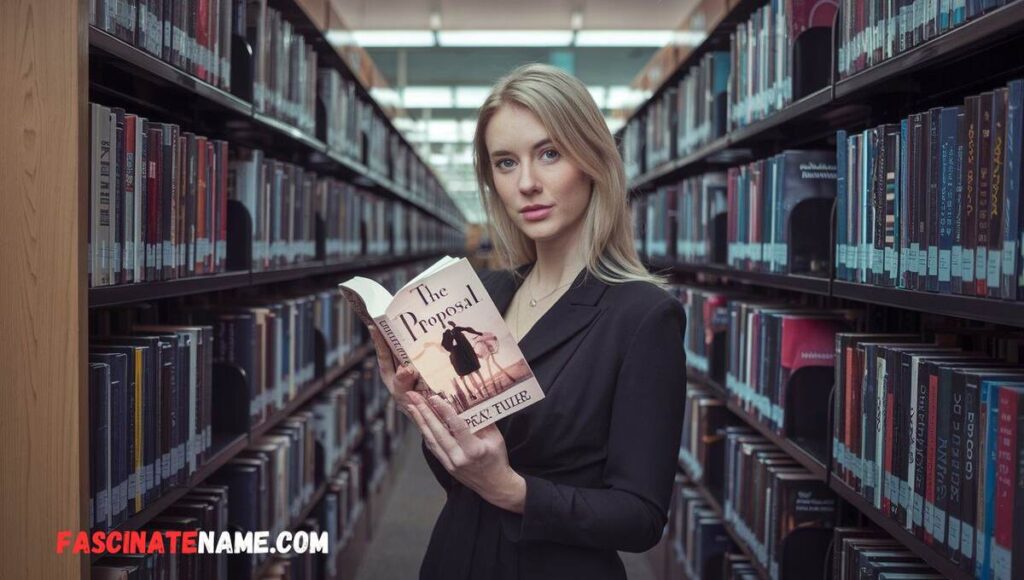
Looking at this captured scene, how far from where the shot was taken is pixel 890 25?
1.57 meters

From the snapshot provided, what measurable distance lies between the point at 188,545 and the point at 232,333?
629mm

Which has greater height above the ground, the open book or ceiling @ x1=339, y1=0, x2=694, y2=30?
ceiling @ x1=339, y1=0, x2=694, y2=30

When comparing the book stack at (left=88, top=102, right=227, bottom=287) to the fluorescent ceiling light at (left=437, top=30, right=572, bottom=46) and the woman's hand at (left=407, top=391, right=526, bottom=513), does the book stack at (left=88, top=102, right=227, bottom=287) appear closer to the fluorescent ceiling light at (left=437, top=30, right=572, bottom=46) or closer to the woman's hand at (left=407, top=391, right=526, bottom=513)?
the woman's hand at (left=407, top=391, right=526, bottom=513)

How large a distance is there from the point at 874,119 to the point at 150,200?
1.65m

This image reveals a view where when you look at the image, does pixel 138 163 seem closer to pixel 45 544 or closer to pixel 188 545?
pixel 45 544

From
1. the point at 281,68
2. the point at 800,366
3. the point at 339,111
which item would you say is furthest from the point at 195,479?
the point at 339,111

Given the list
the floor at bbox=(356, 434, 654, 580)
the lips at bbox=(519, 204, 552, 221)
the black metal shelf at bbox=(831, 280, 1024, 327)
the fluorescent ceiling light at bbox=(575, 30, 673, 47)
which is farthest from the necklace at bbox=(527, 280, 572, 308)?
the fluorescent ceiling light at bbox=(575, 30, 673, 47)

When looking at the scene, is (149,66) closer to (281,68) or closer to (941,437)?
(281,68)

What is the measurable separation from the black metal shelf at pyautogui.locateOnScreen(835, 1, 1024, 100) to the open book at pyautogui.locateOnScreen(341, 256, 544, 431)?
0.78 meters

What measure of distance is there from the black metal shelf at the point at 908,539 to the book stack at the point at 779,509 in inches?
14.3

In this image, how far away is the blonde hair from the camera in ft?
4.37

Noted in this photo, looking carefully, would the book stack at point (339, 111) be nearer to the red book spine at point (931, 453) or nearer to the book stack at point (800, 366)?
the book stack at point (800, 366)

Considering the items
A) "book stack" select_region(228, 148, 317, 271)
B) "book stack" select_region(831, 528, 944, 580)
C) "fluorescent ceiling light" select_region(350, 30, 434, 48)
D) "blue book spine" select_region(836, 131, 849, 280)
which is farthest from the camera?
"fluorescent ceiling light" select_region(350, 30, 434, 48)

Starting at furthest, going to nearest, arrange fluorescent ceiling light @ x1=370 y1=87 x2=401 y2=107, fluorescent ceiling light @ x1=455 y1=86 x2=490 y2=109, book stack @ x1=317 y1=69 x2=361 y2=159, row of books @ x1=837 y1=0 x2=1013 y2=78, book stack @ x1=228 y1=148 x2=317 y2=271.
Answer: fluorescent ceiling light @ x1=455 y1=86 x2=490 y2=109
fluorescent ceiling light @ x1=370 y1=87 x2=401 y2=107
book stack @ x1=317 y1=69 x2=361 y2=159
book stack @ x1=228 y1=148 x2=317 y2=271
row of books @ x1=837 y1=0 x2=1013 y2=78
